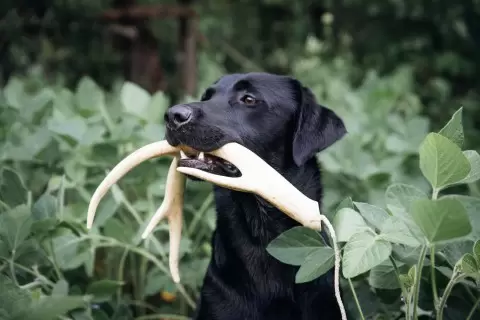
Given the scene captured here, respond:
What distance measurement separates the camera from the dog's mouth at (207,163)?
103 inches

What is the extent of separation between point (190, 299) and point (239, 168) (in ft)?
3.65

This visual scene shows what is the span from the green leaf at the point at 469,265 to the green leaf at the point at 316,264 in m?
0.39

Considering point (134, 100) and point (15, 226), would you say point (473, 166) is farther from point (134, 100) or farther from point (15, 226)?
point (134, 100)

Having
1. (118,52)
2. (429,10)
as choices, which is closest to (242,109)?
(429,10)

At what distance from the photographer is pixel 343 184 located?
417 centimetres

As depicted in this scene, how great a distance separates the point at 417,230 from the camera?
6.84 feet

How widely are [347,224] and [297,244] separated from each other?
21cm

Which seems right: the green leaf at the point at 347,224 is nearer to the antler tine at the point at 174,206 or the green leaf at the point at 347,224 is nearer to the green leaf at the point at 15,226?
the antler tine at the point at 174,206

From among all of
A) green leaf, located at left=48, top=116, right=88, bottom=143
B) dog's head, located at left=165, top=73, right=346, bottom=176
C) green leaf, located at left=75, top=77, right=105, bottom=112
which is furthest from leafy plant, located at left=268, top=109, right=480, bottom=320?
green leaf, located at left=75, top=77, right=105, bottom=112

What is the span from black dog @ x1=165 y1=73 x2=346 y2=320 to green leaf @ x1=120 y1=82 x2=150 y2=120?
1.22 metres

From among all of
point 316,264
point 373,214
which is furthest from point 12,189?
point 373,214

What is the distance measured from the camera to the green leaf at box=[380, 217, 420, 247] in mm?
2145

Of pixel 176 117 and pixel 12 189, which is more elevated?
Result: pixel 176 117

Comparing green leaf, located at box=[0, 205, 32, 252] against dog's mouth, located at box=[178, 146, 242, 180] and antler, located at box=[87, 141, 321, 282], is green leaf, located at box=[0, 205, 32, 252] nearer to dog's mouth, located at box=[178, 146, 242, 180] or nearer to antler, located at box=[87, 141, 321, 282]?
antler, located at box=[87, 141, 321, 282]
